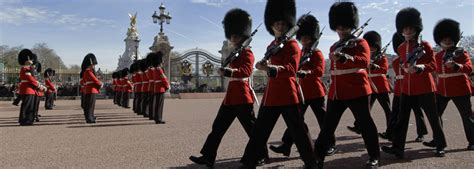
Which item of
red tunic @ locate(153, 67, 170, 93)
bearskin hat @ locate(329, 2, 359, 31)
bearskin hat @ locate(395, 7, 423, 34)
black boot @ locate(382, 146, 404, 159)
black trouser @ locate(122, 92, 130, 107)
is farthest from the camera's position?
black trouser @ locate(122, 92, 130, 107)

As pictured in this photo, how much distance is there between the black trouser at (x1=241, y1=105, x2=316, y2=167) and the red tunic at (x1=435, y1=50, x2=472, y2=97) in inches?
106

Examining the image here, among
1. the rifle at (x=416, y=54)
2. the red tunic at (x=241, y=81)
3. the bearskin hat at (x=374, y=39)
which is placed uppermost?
the bearskin hat at (x=374, y=39)

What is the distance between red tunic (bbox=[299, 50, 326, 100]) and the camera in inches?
209

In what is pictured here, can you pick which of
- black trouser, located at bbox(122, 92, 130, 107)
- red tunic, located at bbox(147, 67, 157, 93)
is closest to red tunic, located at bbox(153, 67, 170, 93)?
red tunic, located at bbox(147, 67, 157, 93)

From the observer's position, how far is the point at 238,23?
16.2 ft

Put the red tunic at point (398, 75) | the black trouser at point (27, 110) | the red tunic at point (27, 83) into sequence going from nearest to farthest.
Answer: the red tunic at point (398, 75) → the black trouser at point (27, 110) → the red tunic at point (27, 83)

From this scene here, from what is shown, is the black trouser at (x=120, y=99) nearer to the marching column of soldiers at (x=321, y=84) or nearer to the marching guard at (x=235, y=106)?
the marching column of soldiers at (x=321, y=84)

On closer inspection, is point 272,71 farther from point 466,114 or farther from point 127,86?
point 127,86

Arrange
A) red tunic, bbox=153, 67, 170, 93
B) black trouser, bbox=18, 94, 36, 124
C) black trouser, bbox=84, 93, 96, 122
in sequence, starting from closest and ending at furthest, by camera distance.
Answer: black trouser, bbox=18, 94, 36, 124
black trouser, bbox=84, 93, 96, 122
red tunic, bbox=153, 67, 170, 93

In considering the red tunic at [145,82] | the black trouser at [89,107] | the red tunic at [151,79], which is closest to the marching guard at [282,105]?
the red tunic at [151,79]

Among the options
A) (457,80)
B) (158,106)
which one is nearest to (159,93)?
(158,106)

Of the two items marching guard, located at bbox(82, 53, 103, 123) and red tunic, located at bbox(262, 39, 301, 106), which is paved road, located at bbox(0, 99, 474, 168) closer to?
red tunic, located at bbox(262, 39, 301, 106)

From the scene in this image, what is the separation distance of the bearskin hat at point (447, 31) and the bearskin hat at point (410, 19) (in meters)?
0.84

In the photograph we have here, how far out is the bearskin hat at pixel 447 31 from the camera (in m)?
5.89
